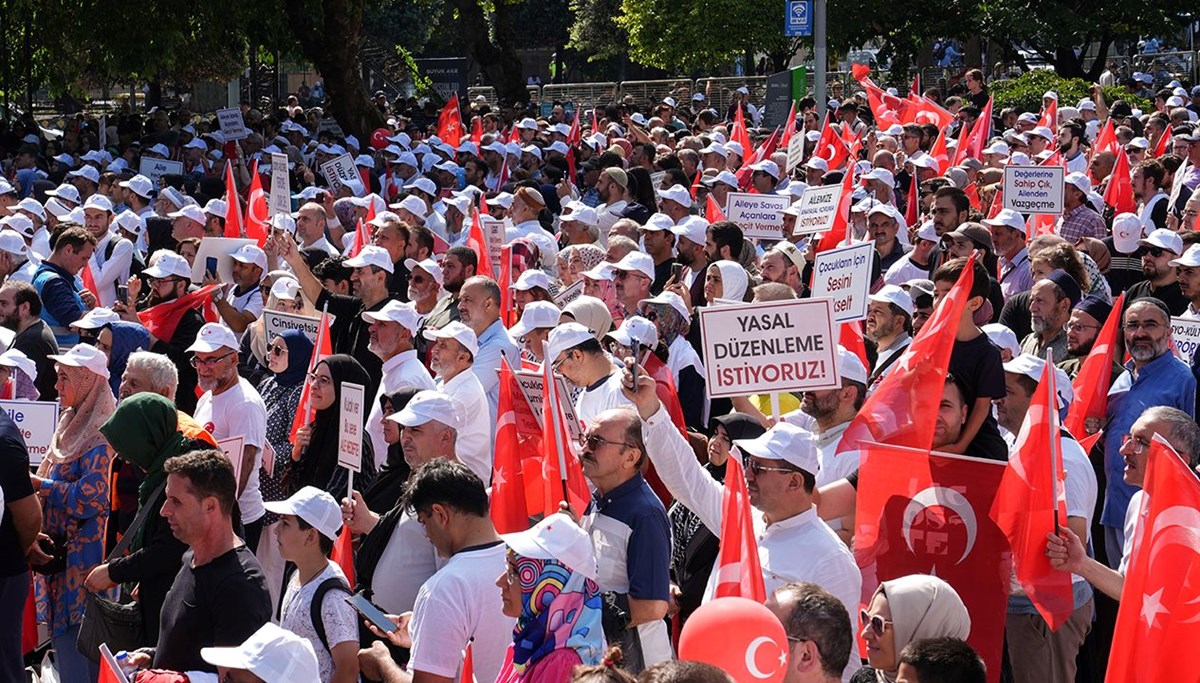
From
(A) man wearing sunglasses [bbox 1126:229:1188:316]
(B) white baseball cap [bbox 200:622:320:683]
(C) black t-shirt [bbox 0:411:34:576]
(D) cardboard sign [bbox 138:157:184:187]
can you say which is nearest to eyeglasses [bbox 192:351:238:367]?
(C) black t-shirt [bbox 0:411:34:576]

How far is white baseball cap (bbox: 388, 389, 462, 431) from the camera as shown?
6.72 meters

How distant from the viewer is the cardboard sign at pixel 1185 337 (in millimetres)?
8820

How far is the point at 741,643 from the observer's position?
4367 mm

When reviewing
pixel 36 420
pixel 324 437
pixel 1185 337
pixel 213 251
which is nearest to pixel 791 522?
pixel 324 437

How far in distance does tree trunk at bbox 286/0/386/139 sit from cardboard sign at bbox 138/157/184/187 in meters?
7.80

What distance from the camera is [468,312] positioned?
8945 mm

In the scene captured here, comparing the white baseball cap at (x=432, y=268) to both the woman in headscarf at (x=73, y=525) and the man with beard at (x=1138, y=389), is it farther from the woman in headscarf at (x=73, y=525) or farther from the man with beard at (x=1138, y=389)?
the man with beard at (x=1138, y=389)

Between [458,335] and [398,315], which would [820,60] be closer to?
[398,315]

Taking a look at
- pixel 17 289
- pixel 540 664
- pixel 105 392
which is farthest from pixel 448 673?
pixel 17 289

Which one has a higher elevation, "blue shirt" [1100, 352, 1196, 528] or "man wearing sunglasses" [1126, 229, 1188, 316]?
"man wearing sunglasses" [1126, 229, 1188, 316]

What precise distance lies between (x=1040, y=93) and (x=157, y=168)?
1557 cm

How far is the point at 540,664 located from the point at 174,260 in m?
6.18

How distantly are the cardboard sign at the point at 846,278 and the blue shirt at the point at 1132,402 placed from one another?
4.39ft

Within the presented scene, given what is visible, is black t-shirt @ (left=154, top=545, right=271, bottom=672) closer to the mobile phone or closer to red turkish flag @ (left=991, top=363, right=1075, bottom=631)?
the mobile phone
